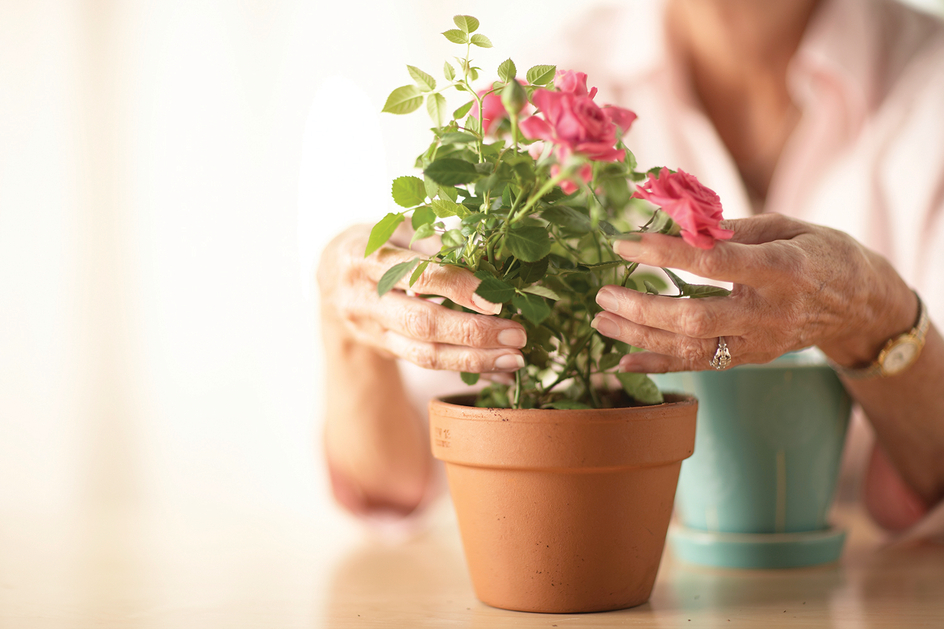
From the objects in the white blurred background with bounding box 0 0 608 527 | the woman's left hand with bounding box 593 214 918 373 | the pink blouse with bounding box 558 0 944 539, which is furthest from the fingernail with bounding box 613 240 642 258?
the white blurred background with bounding box 0 0 608 527

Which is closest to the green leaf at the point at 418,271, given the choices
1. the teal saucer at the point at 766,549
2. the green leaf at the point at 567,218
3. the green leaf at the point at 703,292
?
the green leaf at the point at 567,218

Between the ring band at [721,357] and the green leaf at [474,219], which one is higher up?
the green leaf at [474,219]

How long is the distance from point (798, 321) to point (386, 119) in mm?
2136

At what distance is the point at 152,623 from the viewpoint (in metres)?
0.64

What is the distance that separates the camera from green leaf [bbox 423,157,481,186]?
541mm

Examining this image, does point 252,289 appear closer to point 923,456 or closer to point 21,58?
point 21,58

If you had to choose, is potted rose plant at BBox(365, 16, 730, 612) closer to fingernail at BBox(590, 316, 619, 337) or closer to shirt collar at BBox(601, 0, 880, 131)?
fingernail at BBox(590, 316, 619, 337)

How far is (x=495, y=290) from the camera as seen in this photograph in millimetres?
569

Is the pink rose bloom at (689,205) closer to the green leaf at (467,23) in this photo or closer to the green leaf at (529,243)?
the green leaf at (529,243)

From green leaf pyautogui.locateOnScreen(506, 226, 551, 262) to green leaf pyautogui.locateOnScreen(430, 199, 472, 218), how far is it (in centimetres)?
5

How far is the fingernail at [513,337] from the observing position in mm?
604

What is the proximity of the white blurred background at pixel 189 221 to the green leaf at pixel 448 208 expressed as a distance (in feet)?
5.89

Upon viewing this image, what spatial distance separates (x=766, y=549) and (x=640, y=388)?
0.27 metres

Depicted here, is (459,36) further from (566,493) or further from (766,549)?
(766,549)
